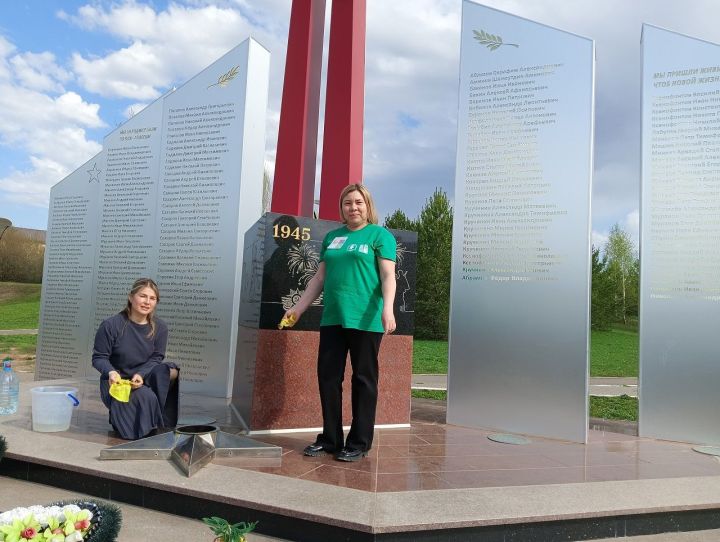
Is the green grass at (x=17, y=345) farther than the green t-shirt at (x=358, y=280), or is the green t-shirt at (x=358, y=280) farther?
the green grass at (x=17, y=345)

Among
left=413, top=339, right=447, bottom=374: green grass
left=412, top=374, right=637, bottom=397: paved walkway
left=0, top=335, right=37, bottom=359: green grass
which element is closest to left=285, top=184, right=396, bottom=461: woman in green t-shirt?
left=412, top=374, right=637, bottom=397: paved walkway

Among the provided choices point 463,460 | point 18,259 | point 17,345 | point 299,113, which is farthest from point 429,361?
point 18,259

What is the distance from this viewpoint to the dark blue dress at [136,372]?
3.95 metres

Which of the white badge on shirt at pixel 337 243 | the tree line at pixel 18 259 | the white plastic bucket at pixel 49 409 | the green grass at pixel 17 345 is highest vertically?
the tree line at pixel 18 259

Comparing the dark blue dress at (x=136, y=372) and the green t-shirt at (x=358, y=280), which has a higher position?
the green t-shirt at (x=358, y=280)

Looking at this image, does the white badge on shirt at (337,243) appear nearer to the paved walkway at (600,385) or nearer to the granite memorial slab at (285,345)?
the granite memorial slab at (285,345)

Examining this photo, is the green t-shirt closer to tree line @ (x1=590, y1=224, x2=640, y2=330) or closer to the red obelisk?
the red obelisk

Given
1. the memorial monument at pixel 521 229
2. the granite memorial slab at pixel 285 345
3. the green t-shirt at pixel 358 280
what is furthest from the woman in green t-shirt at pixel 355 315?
the memorial monument at pixel 521 229

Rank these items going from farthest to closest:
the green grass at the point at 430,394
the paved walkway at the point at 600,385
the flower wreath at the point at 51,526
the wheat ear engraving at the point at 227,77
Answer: the paved walkway at the point at 600,385 → the green grass at the point at 430,394 → the wheat ear engraving at the point at 227,77 → the flower wreath at the point at 51,526

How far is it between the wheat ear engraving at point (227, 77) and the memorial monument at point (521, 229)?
8.70 ft

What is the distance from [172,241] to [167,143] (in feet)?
3.96

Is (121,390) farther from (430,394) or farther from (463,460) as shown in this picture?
(430,394)

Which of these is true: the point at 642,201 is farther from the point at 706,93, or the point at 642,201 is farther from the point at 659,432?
the point at 659,432

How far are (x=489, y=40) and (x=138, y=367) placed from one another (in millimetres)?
4060
